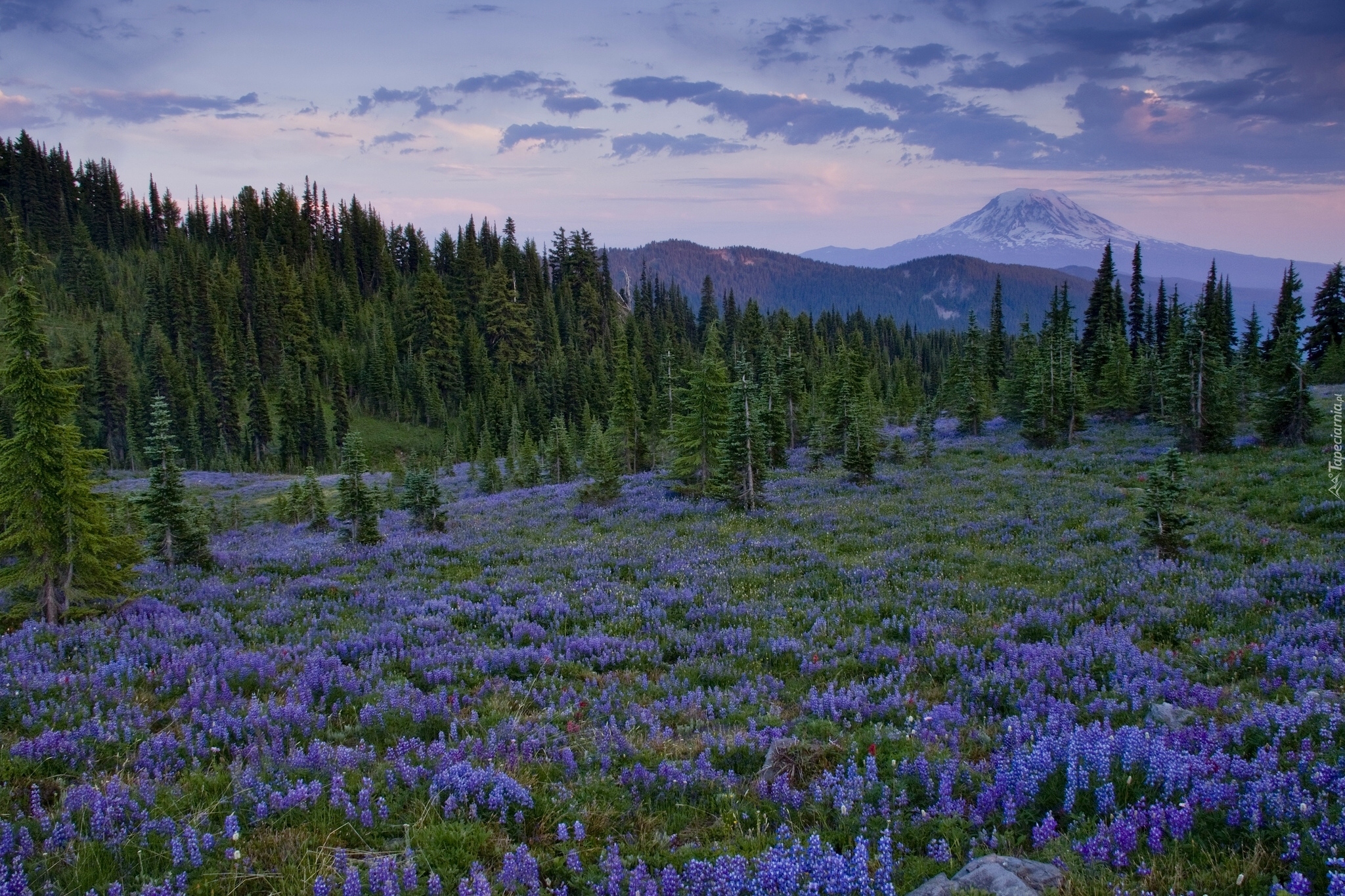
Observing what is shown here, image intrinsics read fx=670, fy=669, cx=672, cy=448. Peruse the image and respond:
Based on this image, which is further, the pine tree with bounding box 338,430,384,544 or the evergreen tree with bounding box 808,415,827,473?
the evergreen tree with bounding box 808,415,827,473

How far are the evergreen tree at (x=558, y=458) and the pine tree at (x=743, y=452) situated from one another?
24127 mm

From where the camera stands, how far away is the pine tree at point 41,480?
36.2 ft

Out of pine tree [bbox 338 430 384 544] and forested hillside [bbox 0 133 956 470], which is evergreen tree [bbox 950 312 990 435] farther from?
pine tree [bbox 338 430 384 544]

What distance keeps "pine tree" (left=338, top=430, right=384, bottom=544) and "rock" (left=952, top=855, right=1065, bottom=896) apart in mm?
19669

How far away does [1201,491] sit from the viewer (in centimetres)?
2178

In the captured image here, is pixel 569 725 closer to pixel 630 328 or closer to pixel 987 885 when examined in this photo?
pixel 987 885

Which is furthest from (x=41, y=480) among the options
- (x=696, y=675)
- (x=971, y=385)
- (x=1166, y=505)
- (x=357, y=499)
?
(x=971, y=385)

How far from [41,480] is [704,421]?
22017 mm

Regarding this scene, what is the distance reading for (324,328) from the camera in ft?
392

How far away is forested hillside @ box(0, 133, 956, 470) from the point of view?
89.2 m

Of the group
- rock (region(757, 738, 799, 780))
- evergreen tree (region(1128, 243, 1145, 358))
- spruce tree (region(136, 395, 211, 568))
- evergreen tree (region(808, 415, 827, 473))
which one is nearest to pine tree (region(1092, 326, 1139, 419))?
evergreen tree (region(808, 415, 827, 473))

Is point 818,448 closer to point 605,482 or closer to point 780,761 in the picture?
point 605,482

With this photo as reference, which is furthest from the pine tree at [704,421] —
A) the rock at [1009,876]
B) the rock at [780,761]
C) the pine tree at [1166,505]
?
the rock at [1009,876]

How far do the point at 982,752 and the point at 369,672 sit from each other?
7655 mm
